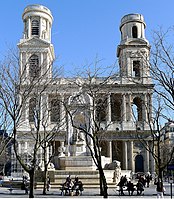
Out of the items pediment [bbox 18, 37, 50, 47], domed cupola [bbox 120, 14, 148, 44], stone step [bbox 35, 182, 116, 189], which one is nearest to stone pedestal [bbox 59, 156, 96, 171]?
stone step [bbox 35, 182, 116, 189]

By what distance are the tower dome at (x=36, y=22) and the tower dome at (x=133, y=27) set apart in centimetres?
1745

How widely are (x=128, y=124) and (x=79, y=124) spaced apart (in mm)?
44399

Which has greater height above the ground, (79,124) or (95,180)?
(79,124)

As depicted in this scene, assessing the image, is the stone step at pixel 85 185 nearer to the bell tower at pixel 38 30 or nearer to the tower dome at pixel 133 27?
the bell tower at pixel 38 30

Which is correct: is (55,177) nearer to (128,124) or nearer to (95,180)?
(95,180)

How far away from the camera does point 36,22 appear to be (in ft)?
256

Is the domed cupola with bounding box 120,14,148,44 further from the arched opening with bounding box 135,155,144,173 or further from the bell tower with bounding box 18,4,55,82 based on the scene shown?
the arched opening with bounding box 135,155,144,173

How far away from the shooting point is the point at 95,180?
82.6 ft

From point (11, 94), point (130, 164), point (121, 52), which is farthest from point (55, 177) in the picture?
point (121, 52)

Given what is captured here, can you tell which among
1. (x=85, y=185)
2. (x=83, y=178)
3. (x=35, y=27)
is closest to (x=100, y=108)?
Result: (x=83, y=178)

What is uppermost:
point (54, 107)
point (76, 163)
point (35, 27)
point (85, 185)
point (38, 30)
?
point (35, 27)

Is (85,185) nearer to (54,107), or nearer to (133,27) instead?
(54,107)

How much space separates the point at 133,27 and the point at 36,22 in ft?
72.6

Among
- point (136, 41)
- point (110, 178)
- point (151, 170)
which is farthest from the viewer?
point (136, 41)
